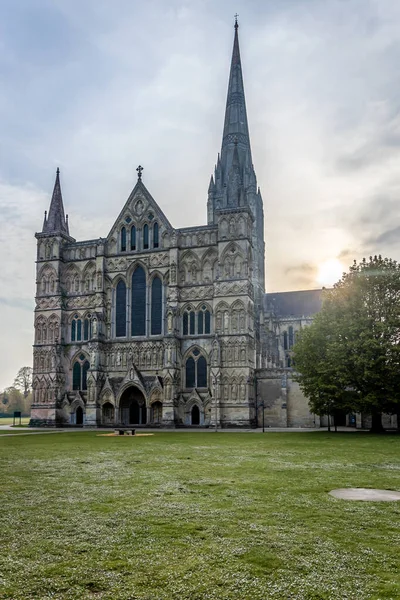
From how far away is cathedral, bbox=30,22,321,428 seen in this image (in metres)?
54.4

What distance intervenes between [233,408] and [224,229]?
18.0 m

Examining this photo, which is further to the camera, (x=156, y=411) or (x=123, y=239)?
(x=123, y=239)

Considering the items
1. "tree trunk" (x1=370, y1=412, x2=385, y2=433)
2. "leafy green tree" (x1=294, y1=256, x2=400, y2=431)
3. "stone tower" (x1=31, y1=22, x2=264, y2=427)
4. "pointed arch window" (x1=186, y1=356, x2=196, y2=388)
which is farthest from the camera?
"pointed arch window" (x1=186, y1=356, x2=196, y2=388)

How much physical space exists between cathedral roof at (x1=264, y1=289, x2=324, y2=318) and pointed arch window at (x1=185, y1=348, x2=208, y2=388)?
35.0 meters

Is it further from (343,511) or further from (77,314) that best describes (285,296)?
(343,511)

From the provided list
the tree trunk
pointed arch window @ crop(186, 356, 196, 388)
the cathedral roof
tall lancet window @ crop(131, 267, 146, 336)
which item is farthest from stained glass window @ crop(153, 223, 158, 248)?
the cathedral roof

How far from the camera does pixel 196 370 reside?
55656 mm

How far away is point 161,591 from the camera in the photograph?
6934 mm

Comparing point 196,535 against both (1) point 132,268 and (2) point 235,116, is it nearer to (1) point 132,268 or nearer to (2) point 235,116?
(1) point 132,268

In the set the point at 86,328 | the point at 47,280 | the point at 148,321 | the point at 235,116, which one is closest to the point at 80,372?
the point at 86,328

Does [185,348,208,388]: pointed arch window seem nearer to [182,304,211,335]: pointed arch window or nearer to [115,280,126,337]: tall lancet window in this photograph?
[182,304,211,335]: pointed arch window

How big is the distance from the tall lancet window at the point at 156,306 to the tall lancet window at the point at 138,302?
3.02 ft

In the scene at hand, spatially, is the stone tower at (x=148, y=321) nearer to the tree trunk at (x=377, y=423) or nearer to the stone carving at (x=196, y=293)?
the stone carving at (x=196, y=293)

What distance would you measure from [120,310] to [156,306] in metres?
4.25
